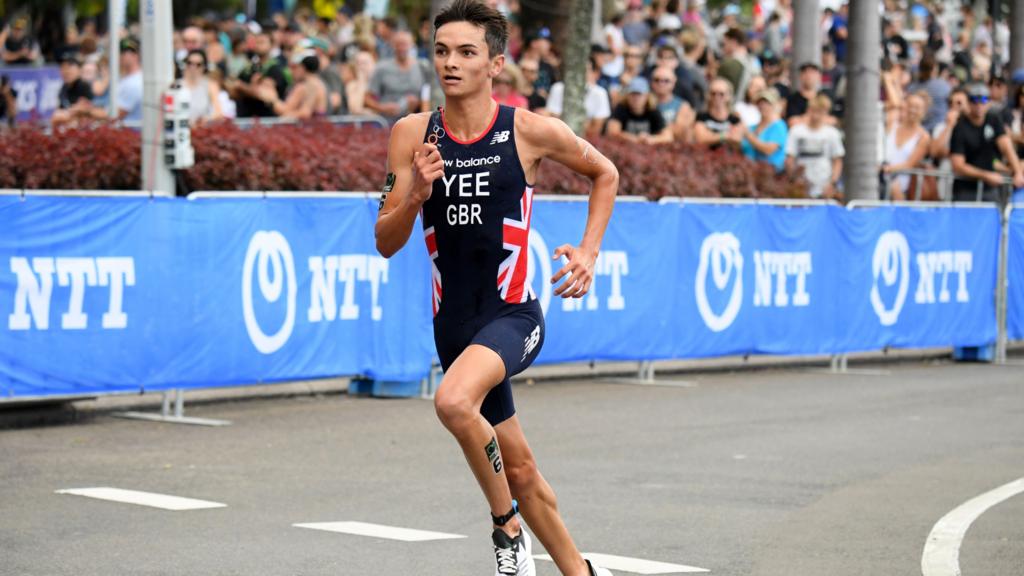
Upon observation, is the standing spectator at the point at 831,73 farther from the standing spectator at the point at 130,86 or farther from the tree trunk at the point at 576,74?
the standing spectator at the point at 130,86

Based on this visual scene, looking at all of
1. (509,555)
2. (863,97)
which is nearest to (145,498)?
(509,555)

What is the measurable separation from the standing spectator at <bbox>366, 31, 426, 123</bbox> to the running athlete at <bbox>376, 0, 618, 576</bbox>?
51.3ft

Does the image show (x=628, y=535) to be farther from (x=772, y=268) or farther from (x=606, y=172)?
(x=772, y=268)

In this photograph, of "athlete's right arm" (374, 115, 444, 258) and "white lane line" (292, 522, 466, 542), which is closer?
"athlete's right arm" (374, 115, 444, 258)

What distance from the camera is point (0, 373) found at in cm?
1208

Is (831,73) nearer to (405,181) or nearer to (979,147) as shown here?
(979,147)

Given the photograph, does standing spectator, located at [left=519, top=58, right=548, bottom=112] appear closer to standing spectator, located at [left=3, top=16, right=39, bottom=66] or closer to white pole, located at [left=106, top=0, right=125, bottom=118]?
white pole, located at [left=106, top=0, right=125, bottom=118]

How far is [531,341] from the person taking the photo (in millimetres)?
6918

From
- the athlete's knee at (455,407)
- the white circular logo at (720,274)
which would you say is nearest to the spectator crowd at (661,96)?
the white circular logo at (720,274)

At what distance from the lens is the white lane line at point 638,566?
7.84 metres

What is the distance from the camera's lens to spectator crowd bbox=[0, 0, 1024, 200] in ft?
69.1

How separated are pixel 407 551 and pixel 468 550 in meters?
0.27

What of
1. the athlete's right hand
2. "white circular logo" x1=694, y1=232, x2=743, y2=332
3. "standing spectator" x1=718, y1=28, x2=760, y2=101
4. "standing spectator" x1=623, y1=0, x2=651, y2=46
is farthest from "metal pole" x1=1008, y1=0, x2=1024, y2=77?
the athlete's right hand

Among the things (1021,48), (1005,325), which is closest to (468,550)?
(1005,325)
